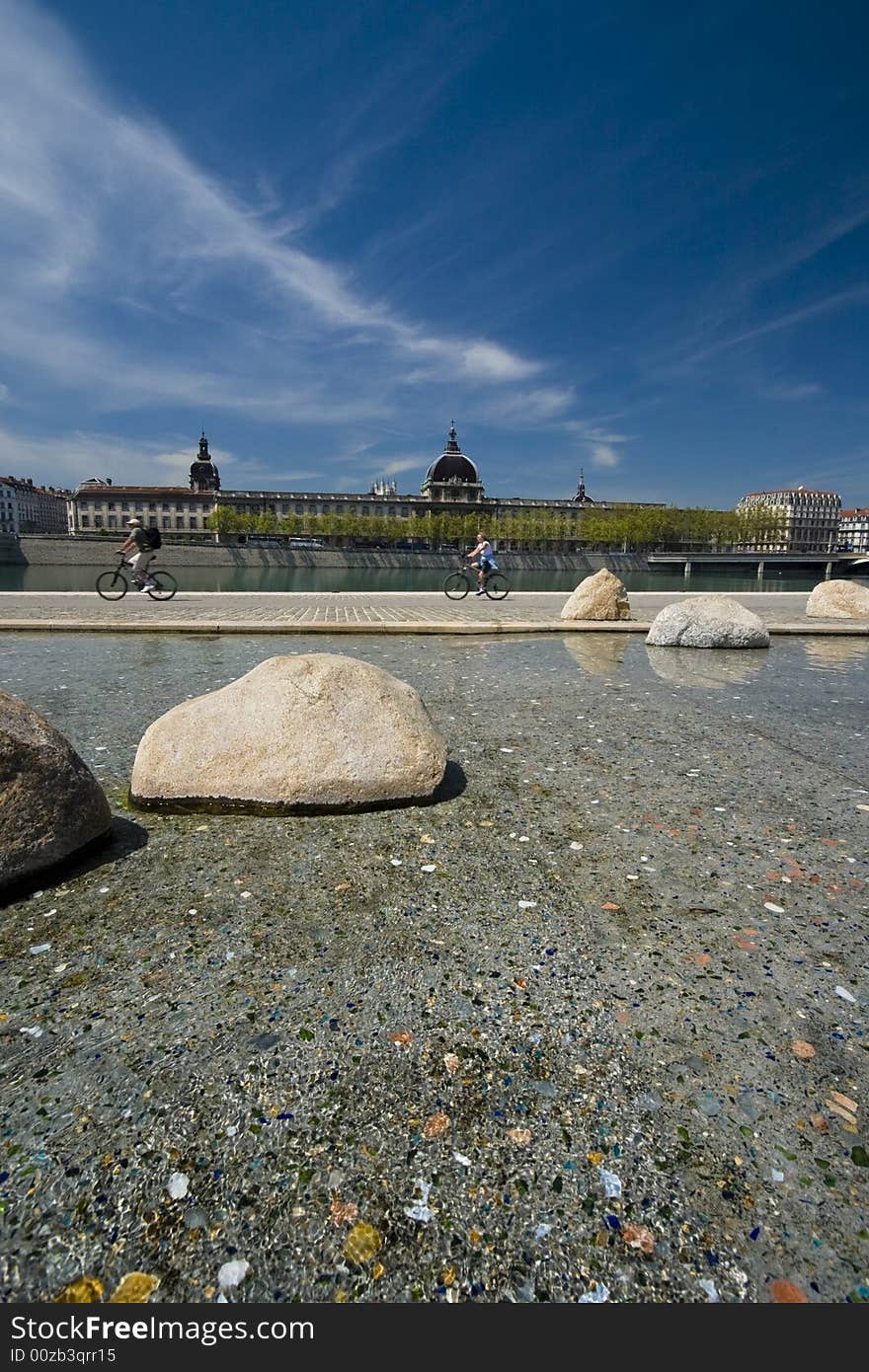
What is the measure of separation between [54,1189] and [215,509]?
4912 inches

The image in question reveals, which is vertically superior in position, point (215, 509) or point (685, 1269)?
point (215, 509)

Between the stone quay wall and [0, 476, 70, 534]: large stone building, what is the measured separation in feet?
166

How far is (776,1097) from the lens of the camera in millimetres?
1915

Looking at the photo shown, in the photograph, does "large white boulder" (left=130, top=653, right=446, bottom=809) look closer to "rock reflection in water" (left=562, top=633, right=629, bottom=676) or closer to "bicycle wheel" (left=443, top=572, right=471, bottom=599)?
"rock reflection in water" (left=562, top=633, right=629, bottom=676)

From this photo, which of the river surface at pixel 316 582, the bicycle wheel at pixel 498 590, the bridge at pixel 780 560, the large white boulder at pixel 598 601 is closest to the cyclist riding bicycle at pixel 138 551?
the bicycle wheel at pixel 498 590

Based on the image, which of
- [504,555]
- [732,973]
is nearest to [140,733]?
[732,973]

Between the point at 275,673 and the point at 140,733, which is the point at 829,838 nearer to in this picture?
the point at 275,673

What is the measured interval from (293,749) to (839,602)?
17471mm

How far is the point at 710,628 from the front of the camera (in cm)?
1127

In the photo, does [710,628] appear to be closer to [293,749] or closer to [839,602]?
[839,602]

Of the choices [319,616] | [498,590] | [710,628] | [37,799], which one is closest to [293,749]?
[37,799]

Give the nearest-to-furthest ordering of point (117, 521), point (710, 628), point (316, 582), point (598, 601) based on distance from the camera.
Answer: point (710, 628) < point (598, 601) < point (316, 582) < point (117, 521)

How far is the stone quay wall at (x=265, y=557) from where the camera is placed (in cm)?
8144

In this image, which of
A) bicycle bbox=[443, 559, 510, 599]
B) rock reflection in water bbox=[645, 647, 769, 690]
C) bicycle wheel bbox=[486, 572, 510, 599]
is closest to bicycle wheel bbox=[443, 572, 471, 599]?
bicycle bbox=[443, 559, 510, 599]
